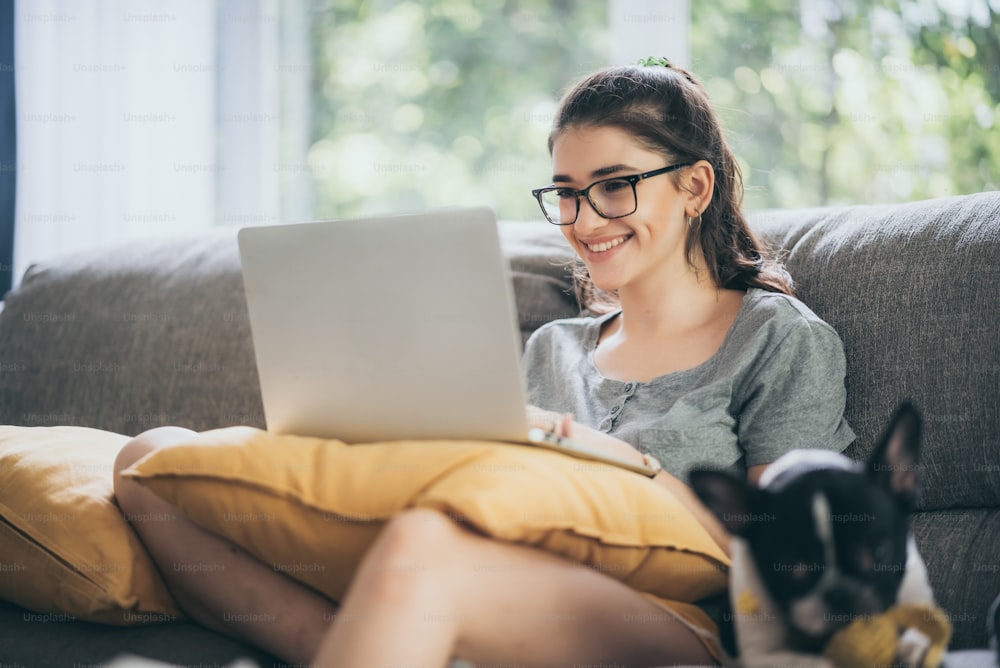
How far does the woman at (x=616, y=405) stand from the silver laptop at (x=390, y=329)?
175mm

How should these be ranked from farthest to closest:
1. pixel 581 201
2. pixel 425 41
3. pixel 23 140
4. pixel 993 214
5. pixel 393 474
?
pixel 425 41 → pixel 23 140 → pixel 581 201 → pixel 993 214 → pixel 393 474

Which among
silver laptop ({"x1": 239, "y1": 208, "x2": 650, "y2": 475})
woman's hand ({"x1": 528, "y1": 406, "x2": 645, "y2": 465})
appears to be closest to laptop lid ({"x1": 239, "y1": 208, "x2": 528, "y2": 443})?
silver laptop ({"x1": 239, "y1": 208, "x2": 650, "y2": 475})

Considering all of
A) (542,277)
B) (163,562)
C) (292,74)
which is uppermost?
(292,74)

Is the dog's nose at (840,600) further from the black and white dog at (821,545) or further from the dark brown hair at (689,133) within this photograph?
the dark brown hair at (689,133)

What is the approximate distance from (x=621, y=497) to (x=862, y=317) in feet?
2.10

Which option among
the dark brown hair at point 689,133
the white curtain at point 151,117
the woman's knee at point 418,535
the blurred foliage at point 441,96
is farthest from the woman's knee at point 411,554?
the blurred foliage at point 441,96

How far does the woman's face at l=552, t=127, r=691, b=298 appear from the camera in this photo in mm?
1528

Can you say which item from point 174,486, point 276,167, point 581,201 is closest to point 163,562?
point 174,486

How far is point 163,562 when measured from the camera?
49.9 inches

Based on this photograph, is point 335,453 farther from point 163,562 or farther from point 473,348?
point 163,562

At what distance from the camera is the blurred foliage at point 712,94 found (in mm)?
2568

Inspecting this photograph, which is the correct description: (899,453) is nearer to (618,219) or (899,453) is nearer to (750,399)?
(750,399)

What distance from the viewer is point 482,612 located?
0.96 metres

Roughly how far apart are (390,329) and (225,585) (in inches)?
16.8
